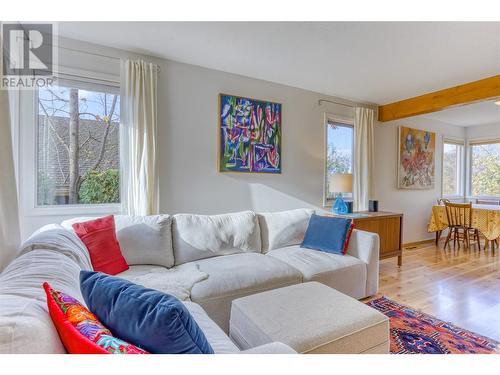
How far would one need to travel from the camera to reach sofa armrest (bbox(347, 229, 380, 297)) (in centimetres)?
249

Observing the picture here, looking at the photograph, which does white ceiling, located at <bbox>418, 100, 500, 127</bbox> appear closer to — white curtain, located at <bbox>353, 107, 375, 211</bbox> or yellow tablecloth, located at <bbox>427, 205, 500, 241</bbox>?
white curtain, located at <bbox>353, 107, 375, 211</bbox>

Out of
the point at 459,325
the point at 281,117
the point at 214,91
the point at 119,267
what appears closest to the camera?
the point at 119,267

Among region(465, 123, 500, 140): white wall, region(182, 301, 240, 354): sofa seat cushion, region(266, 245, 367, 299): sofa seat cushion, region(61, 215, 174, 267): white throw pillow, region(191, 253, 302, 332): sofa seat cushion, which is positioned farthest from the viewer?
region(465, 123, 500, 140): white wall

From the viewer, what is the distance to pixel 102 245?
1.86m

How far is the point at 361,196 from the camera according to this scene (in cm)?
399

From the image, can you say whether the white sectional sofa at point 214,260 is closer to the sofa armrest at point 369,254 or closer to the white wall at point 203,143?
the sofa armrest at point 369,254

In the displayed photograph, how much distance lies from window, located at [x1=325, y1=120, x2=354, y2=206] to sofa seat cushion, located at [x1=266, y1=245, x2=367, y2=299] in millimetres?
1464

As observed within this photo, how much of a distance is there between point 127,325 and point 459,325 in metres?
2.56

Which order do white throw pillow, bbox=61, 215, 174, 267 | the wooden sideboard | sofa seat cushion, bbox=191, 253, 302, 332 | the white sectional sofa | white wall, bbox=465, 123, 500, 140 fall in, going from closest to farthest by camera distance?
the white sectional sofa < sofa seat cushion, bbox=191, 253, 302, 332 < white throw pillow, bbox=61, 215, 174, 267 < the wooden sideboard < white wall, bbox=465, 123, 500, 140

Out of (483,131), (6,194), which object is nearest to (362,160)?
(483,131)

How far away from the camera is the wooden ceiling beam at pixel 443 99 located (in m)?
2.95

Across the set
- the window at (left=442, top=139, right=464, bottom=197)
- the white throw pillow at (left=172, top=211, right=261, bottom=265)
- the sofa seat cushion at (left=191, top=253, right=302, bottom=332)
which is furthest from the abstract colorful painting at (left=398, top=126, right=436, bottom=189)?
the sofa seat cushion at (left=191, top=253, right=302, bottom=332)
